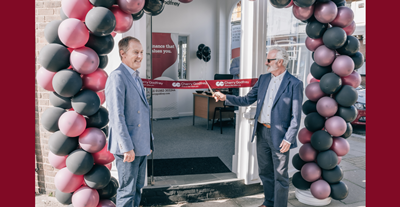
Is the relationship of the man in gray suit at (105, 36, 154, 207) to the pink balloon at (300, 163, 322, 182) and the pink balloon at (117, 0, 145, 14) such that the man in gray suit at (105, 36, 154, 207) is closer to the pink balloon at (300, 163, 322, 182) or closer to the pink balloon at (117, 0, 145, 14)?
the pink balloon at (117, 0, 145, 14)

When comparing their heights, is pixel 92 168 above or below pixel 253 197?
above

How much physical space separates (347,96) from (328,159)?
70 centimetres

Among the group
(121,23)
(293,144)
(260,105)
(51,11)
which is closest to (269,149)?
(293,144)

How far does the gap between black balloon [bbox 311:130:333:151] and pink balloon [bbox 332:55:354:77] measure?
65cm

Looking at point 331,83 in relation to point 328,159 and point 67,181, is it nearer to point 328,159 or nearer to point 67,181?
point 328,159

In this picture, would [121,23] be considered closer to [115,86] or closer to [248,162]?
[115,86]

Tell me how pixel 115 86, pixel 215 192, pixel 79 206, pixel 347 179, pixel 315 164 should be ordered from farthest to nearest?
pixel 347 179, pixel 215 192, pixel 315 164, pixel 79 206, pixel 115 86

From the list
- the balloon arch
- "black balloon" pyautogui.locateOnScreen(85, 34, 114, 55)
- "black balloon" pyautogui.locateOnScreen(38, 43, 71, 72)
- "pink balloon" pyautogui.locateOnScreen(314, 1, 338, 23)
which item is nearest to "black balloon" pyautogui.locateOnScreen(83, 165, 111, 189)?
the balloon arch

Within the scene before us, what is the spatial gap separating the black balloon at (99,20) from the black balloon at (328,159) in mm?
2505

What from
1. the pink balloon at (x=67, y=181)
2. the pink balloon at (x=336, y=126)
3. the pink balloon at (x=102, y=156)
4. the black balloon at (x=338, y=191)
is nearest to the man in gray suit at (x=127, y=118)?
the pink balloon at (x=102, y=156)

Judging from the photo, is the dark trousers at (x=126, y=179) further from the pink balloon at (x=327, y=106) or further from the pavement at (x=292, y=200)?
the pink balloon at (x=327, y=106)

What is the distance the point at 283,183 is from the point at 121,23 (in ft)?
7.10

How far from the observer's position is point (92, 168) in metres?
2.37

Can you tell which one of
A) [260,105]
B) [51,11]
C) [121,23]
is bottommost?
[260,105]
